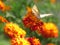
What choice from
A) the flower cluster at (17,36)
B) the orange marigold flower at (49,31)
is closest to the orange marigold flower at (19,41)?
the flower cluster at (17,36)

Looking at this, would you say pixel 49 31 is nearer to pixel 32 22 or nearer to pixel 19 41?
pixel 32 22

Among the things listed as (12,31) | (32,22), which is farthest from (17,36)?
(32,22)

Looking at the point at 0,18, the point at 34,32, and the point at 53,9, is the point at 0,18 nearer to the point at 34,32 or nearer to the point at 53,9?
the point at 34,32

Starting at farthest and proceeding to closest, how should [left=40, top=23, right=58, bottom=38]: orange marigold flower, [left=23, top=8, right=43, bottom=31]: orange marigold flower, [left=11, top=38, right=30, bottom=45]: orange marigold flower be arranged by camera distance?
[left=40, top=23, right=58, bottom=38]: orange marigold flower < [left=23, top=8, right=43, bottom=31]: orange marigold flower < [left=11, top=38, right=30, bottom=45]: orange marigold flower

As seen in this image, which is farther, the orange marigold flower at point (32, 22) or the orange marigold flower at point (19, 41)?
the orange marigold flower at point (32, 22)

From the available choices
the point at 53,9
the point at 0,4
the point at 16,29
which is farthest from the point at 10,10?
the point at 53,9

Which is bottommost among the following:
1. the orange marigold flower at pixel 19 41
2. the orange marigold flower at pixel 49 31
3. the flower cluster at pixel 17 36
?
the orange marigold flower at pixel 19 41

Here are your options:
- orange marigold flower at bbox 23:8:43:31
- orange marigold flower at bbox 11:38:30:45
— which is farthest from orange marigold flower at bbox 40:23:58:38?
orange marigold flower at bbox 11:38:30:45

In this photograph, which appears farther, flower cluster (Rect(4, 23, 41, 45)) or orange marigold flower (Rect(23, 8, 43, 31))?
orange marigold flower (Rect(23, 8, 43, 31))

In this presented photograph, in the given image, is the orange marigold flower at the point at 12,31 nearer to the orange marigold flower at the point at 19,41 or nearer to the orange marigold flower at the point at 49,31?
the orange marigold flower at the point at 19,41

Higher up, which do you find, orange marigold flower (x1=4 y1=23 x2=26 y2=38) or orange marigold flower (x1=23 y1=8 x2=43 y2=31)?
orange marigold flower (x1=23 y1=8 x2=43 y2=31)

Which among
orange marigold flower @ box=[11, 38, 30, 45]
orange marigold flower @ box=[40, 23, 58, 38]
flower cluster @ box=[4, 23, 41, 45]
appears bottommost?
orange marigold flower @ box=[11, 38, 30, 45]

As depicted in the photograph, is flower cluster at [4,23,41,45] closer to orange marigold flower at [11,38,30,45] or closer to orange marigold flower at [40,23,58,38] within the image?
orange marigold flower at [11,38,30,45]
